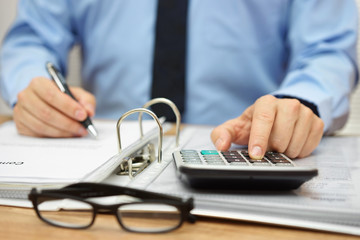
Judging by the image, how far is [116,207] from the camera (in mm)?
326

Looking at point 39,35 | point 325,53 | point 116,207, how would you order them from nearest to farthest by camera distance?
point 116,207 < point 325,53 < point 39,35

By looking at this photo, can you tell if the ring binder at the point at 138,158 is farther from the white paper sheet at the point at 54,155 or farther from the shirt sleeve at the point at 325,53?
the shirt sleeve at the point at 325,53

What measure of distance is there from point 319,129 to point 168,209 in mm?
296

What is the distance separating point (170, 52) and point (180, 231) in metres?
0.62

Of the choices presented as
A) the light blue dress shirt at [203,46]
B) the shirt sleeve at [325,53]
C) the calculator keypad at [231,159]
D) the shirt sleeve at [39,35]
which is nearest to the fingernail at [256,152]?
the calculator keypad at [231,159]

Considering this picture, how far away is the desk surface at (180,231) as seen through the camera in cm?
32

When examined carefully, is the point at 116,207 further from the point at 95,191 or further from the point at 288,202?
the point at 288,202

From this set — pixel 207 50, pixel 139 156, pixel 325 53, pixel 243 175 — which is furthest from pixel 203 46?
pixel 243 175

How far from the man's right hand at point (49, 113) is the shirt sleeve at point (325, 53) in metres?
0.39

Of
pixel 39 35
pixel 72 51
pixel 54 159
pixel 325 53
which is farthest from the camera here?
pixel 72 51

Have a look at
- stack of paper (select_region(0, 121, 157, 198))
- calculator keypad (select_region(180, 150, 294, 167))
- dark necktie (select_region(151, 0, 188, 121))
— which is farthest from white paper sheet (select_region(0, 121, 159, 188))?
dark necktie (select_region(151, 0, 188, 121))

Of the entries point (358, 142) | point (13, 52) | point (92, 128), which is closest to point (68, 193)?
point (92, 128)

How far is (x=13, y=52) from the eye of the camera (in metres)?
0.95

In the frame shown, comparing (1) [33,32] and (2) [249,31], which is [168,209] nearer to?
(2) [249,31]
